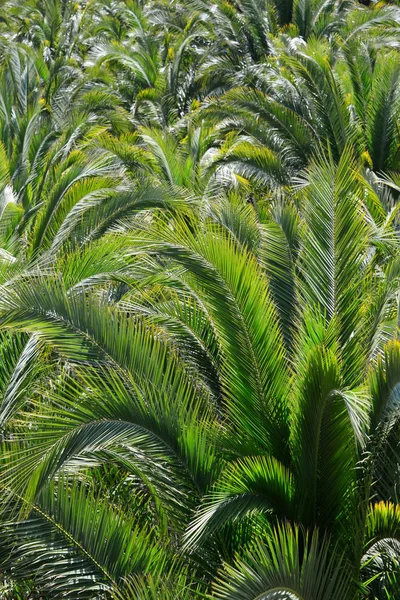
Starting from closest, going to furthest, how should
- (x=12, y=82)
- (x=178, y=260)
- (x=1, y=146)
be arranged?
(x=178, y=260), (x=1, y=146), (x=12, y=82)

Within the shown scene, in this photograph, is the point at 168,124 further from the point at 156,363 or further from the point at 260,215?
the point at 156,363

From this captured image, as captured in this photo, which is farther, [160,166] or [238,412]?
[160,166]

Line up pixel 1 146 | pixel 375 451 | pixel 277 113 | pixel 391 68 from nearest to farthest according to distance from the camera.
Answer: pixel 375 451 → pixel 1 146 → pixel 391 68 → pixel 277 113

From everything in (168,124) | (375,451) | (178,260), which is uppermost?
(178,260)

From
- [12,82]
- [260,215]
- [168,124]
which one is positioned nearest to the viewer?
[260,215]

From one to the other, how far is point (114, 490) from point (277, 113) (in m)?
6.92

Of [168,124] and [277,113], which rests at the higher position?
[277,113]

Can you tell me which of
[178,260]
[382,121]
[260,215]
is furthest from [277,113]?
[178,260]

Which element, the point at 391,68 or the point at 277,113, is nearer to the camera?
the point at 391,68

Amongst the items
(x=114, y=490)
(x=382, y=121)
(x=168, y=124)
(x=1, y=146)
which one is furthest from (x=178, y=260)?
(x=168, y=124)

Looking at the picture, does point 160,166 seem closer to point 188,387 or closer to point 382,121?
point 382,121

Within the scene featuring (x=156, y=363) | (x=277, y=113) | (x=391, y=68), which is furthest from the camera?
(x=277, y=113)

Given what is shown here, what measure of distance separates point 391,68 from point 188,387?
260 inches

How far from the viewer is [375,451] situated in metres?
3.70
